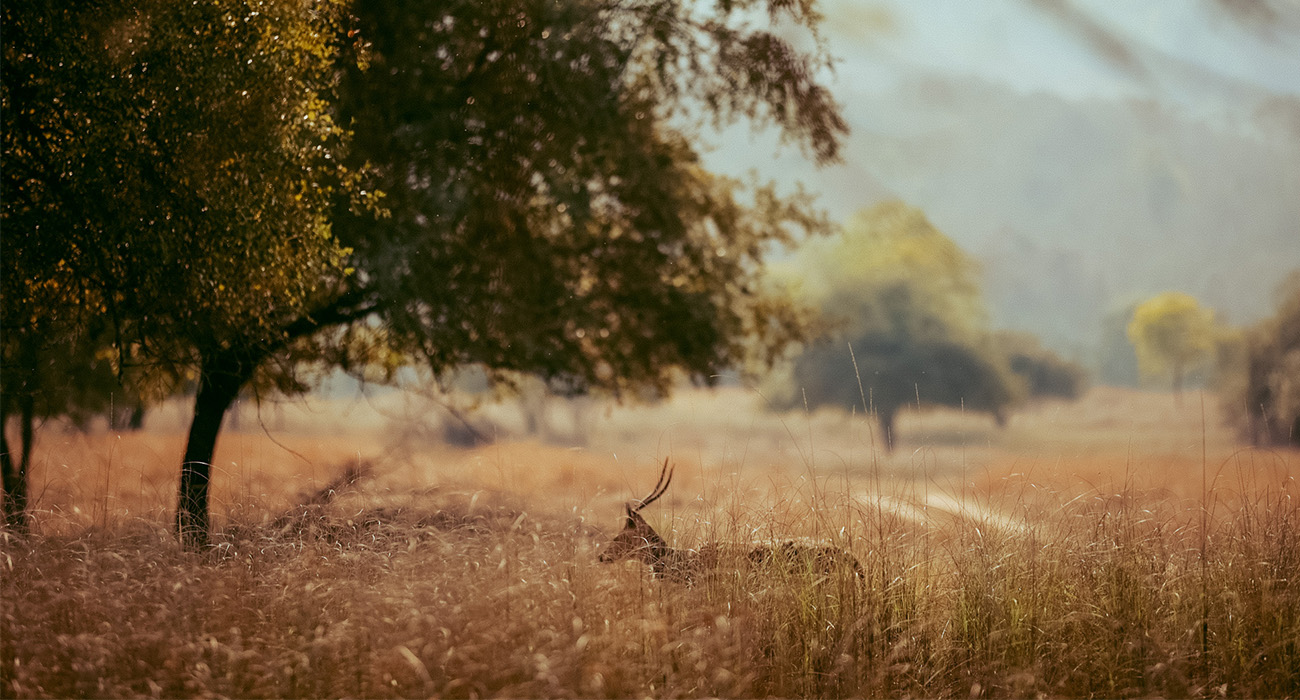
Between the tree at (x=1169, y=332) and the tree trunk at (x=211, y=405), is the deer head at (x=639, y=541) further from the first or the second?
the tree at (x=1169, y=332)

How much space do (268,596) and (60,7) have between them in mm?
6550

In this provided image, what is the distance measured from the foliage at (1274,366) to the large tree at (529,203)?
946 centimetres

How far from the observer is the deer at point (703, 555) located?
6562 millimetres

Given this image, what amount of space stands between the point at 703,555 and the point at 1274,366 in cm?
1658

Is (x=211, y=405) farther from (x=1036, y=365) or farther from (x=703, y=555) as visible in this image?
(x=1036, y=365)

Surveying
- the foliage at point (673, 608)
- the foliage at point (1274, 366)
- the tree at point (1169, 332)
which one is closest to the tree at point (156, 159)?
the foliage at point (673, 608)

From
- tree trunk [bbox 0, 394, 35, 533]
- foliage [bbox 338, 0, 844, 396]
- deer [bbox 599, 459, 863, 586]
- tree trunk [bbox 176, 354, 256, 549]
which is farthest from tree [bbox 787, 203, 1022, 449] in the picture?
deer [bbox 599, 459, 863, 586]

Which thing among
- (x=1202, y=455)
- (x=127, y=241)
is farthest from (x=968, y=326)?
(x=127, y=241)

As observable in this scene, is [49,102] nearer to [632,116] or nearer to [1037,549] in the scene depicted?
[632,116]

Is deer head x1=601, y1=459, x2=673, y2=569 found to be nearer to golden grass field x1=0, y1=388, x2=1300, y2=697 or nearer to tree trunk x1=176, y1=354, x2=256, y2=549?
golden grass field x1=0, y1=388, x2=1300, y2=697

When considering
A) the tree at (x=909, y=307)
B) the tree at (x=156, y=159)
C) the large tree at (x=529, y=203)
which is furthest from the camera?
the tree at (x=909, y=307)

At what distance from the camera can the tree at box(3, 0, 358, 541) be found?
9.02m

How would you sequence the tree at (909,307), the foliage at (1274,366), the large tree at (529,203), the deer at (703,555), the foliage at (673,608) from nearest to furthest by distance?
the foliage at (673,608)
the deer at (703,555)
the large tree at (529,203)
the foliage at (1274,366)
the tree at (909,307)

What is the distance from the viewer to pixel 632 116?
1270 cm
